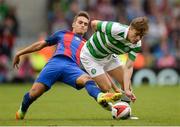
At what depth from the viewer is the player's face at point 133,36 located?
12015mm

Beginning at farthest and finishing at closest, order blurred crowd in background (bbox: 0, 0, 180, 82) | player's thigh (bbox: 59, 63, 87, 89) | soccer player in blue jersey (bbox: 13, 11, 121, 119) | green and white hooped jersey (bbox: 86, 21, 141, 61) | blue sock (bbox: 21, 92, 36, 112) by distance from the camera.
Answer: blurred crowd in background (bbox: 0, 0, 180, 82) < blue sock (bbox: 21, 92, 36, 112) < soccer player in blue jersey (bbox: 13, 11, 121, 119) < player's thigh (bbox: 59, 63, 87, 89) < green and white hooped jersey (bbox: 86, 21, 141, 61)

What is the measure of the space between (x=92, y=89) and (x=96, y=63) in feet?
2.79

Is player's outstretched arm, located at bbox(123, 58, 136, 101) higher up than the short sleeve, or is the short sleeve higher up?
the short sleeve

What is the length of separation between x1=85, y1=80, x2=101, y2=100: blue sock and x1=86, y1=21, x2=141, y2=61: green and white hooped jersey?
663 mm

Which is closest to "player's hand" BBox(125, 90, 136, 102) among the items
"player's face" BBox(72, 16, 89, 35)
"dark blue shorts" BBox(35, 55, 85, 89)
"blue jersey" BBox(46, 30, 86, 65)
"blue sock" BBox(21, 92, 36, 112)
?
"dark blue shorts" BBox(35, 55, 85, 89)

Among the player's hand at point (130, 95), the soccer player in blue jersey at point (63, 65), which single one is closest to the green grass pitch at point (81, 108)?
the player's hand at point (130, 95)

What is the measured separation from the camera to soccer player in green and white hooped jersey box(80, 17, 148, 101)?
12.1 m

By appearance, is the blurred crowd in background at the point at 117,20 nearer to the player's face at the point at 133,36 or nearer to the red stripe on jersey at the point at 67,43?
the red stripe on jersey at the point at 67,43

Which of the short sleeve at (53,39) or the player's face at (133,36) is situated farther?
the short sleeve at (53,39)

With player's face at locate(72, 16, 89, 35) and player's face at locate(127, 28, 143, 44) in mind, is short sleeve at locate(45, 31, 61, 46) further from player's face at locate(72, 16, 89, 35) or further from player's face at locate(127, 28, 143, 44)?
player's face at locate(127, 28, 143, 44)

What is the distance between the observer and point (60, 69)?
42.1ft

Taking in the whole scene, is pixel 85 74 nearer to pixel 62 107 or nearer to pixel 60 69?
pixel 60 69

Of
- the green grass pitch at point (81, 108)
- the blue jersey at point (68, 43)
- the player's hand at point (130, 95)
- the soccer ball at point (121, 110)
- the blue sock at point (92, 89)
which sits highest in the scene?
the blue jersey at point (68, 43)

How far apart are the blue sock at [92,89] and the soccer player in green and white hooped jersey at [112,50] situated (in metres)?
0.42
